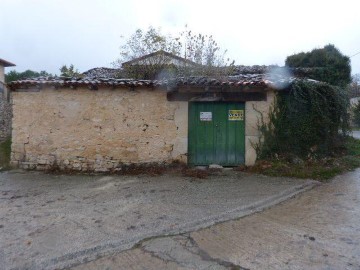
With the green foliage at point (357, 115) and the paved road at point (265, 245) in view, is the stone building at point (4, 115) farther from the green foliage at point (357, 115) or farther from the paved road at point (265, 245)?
the green foliage at point (357, 115)

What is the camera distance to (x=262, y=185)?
272 inches

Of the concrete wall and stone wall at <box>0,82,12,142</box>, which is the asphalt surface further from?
stone wall at <box>0,82,12,142</box>

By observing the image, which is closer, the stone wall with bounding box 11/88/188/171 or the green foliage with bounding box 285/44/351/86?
the stone wall with bounding box 11/88/188/171

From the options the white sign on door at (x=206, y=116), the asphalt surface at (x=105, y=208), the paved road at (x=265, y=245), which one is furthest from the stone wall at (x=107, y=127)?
the paved road at (x=265, y=245)

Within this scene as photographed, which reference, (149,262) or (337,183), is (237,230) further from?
(337,183)

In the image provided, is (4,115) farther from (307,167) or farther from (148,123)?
(307,167)

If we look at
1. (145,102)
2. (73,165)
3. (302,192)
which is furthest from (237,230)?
(73,165)

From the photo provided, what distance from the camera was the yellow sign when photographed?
8.55 meters

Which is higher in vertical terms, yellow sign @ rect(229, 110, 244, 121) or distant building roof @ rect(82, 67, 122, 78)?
distant building roof @ rect(82, 67, 122, 78)

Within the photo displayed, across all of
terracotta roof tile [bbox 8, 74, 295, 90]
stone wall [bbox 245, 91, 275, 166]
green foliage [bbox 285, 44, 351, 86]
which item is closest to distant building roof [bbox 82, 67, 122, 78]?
terracotta roof tile [bbox 8, 74, 295, 90]

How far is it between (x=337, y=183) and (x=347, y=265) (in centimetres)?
399

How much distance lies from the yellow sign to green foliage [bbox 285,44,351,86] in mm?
10731

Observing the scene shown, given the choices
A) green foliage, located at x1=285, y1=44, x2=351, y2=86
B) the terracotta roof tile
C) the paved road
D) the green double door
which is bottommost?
the paved road

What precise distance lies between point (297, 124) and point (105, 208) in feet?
18.0
